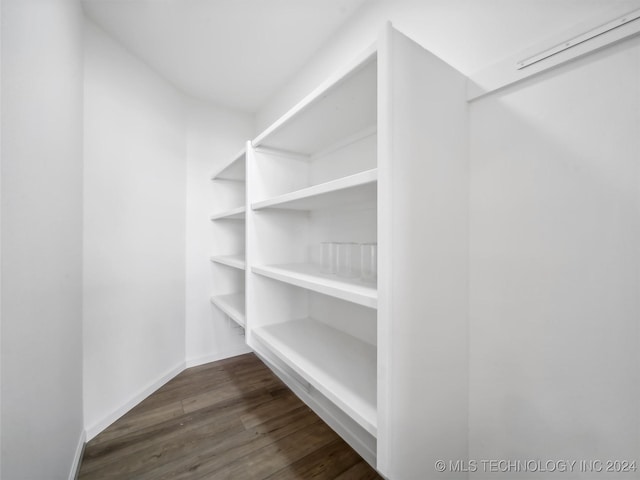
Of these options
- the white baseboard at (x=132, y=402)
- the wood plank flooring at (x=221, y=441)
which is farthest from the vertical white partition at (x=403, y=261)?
the white baseboard at (x=132, y=402)

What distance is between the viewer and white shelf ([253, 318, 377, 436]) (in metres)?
0.79

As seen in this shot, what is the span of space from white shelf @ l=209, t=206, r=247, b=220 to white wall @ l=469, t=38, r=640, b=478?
1.22m

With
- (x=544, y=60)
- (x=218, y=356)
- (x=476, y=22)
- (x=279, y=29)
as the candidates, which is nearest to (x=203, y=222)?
(x=218, y=356)

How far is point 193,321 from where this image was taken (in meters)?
2.03

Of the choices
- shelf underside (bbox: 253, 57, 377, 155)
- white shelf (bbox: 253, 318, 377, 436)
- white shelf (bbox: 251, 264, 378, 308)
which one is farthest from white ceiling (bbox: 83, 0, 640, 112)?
white shelf (bbox: 253, 318, 377, 436)

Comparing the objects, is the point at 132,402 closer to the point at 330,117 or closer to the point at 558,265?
the point at 330,117

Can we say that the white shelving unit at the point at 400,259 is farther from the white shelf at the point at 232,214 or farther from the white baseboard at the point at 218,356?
the white baseboard at the point at 218,356

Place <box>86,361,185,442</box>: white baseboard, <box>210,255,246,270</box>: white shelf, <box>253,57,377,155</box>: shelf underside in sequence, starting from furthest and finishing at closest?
<box>210,255,246,270</box>: white shelf < <box>86,361,185,442</box>: white baseboard < <box>253,57,377,155</box>: shelf underside

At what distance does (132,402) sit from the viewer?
155 centimetres

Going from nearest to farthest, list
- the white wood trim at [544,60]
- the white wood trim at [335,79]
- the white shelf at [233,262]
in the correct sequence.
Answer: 1. the white wood trim at [544,60]
2. the white wood trim at [335,79]
3. the white shelf at [233,262]

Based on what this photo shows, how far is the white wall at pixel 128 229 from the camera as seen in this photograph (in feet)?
4.52

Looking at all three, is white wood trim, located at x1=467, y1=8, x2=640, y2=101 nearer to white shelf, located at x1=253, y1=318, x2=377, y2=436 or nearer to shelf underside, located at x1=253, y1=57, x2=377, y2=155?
shelf underside, located at x1=253, y1=57, x2=377, y2=155

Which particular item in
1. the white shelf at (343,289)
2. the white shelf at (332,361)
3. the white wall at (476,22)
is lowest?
the white shelf at (332,361)

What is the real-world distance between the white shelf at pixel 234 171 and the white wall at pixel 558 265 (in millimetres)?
1307
